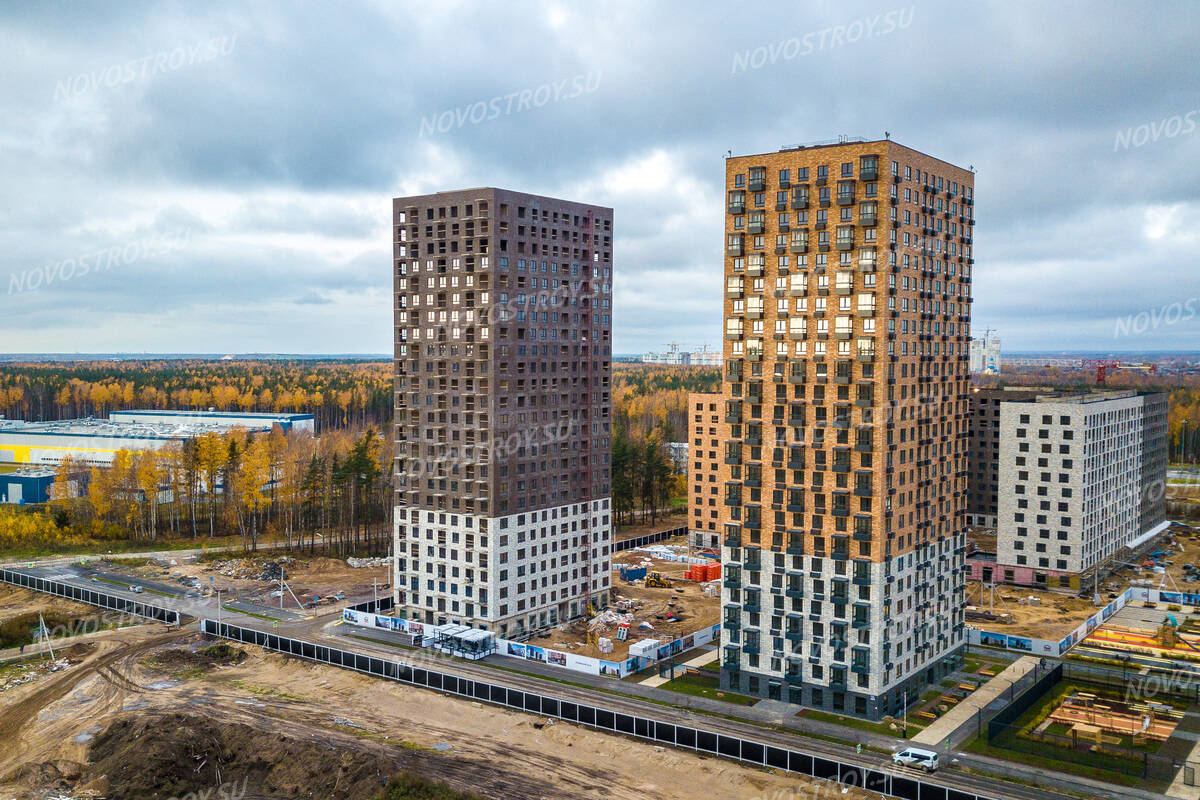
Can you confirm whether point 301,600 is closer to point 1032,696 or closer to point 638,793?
point 638,793

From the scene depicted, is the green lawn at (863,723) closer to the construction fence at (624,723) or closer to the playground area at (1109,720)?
the construction fence at (624,723)

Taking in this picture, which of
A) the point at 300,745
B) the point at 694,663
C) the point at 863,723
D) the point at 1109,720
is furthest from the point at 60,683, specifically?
the point at 1109,720

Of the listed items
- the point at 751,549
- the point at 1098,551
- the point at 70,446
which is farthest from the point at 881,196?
the point at 70,446

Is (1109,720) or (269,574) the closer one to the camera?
(1109,720)

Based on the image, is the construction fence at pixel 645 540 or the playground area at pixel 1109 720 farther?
the construction fence at pixel 645 540

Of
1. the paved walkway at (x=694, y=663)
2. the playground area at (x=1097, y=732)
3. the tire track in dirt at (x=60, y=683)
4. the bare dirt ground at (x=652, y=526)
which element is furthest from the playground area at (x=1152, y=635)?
the tire track in dirt at (x=60, y=683)

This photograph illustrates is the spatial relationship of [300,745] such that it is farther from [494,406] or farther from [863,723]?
[863,723]
